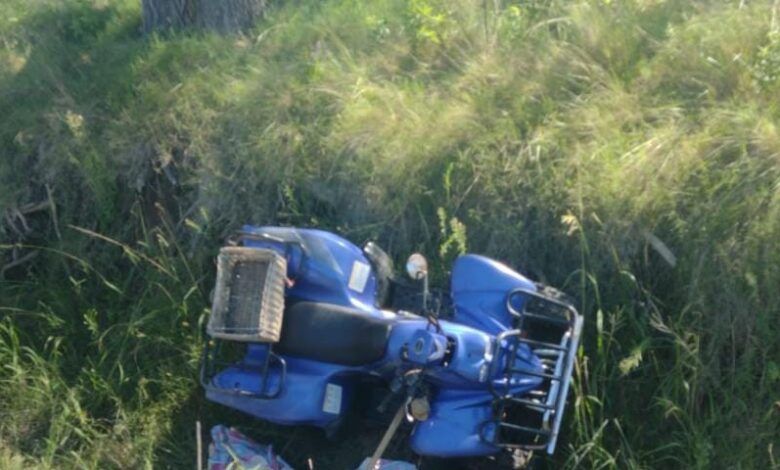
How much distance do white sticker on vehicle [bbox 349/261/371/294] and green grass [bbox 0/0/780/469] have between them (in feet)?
1.16

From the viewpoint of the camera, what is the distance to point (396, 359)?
15.9 feet

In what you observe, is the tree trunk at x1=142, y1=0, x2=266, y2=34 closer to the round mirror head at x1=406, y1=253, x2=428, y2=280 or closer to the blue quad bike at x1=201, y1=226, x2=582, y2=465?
the blue quad bike at x1=201, y1=226, x2=582, y2=465

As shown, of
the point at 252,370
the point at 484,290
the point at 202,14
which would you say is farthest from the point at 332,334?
the point at 202,14

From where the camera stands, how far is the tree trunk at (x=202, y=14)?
6816 mm

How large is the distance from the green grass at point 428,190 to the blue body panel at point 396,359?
0.97 ft

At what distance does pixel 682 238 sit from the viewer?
16.3ft

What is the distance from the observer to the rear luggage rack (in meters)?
4.65

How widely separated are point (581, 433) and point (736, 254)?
871 millimetres

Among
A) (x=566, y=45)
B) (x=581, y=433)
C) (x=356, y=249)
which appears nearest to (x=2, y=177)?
(x=356, y=249)

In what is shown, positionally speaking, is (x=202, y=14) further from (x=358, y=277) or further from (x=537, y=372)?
(x=537, y=372)

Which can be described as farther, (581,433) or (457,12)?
(457,12)

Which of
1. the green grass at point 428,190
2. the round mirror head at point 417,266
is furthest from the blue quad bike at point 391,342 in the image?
the green grass at point 428,190

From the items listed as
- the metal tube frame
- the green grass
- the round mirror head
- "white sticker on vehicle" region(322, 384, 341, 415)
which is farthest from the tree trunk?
"white sticker on vehicle" region(322, 384, 341, 415)

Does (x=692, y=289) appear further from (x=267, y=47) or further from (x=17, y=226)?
(x=17, y=226)
